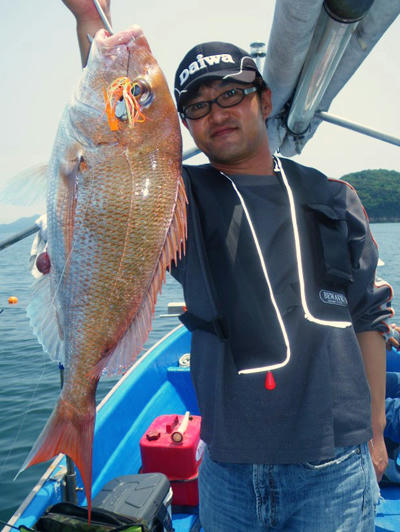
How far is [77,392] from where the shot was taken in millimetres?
1328

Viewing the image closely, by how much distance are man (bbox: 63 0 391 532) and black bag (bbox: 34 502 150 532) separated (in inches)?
19.3

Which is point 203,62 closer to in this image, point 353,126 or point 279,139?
point 279,139

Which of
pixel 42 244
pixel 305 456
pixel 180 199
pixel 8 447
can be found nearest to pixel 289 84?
pixel 180 199

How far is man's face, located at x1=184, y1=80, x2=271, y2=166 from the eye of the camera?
5.26ft

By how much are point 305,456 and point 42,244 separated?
122 cm

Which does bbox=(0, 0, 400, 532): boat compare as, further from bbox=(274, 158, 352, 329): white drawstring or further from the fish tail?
bbox=(274, 158, 352, 329): white drawstring

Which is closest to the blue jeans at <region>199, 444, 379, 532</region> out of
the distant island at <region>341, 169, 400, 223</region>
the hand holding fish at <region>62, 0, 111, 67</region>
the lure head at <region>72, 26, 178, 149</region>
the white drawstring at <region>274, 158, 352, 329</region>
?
the white drawstring at <region>274, 158, 352, 329</region>

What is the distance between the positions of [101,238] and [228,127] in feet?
2.24

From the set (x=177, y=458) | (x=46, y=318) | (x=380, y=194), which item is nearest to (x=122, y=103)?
(x=46, y=318)

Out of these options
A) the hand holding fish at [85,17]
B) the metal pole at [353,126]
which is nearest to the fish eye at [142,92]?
the hand holding fish at [85,17]

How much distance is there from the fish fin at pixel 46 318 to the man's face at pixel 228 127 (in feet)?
2.68

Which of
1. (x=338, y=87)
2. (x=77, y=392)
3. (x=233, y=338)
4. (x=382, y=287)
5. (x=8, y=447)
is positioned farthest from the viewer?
(x=8, y=447)

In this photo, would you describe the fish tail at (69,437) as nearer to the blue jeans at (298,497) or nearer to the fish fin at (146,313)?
the fish fin at (146,313)

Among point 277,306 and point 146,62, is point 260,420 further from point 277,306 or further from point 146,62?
point 146,62
